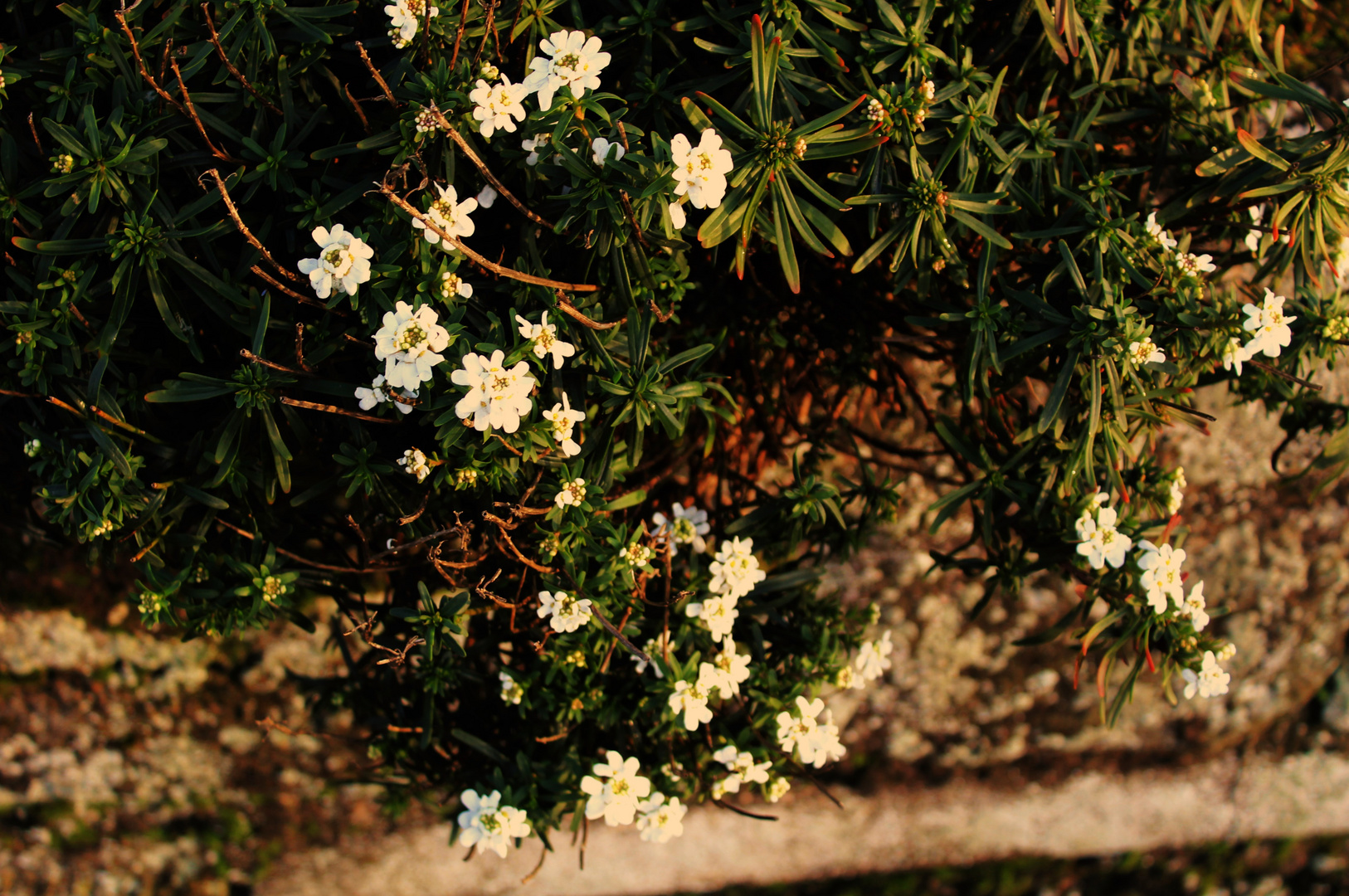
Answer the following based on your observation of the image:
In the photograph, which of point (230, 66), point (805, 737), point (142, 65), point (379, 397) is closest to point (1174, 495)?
point (805, 737)

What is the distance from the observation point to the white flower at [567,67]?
1334 millimetres

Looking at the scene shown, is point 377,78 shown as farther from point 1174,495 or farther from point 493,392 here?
point 1174,495

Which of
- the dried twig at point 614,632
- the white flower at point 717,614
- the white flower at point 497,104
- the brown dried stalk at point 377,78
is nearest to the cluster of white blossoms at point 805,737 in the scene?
the white flower at point 717,614

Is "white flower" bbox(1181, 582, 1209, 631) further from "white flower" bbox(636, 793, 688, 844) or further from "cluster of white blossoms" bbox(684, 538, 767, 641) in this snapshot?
"white flower" bbox(636, 793, 688, 844)

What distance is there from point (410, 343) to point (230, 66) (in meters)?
0.53

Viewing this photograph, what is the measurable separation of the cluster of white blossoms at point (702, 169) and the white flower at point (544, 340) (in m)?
0.30

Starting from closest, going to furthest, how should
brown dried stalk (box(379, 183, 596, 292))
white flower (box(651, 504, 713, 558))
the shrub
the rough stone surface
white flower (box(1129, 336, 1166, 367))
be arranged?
1. brown dried stalk (box(379, 183, 596, 292))
2. the shrub
3. white flower (box(1129, 336, 1166, 367))
4. white flower (box(651, 504, 713, 558))
5. the rough stone surface

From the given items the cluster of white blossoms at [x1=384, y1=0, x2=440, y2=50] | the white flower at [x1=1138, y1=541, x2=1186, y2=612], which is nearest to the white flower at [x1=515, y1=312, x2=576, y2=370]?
the cluster of white blossoms at [x1=384, y1=0, x2=440, y2=50]

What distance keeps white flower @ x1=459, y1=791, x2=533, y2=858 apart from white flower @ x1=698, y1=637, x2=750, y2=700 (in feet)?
1.48

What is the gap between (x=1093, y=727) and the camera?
2.86m

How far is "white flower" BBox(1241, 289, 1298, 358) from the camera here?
1577mm

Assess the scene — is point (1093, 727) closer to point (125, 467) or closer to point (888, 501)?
point (888, 501)

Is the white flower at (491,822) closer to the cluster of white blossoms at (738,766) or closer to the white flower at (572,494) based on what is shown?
the cluster of white blossoms at (738,766)

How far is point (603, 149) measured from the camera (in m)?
1.33
